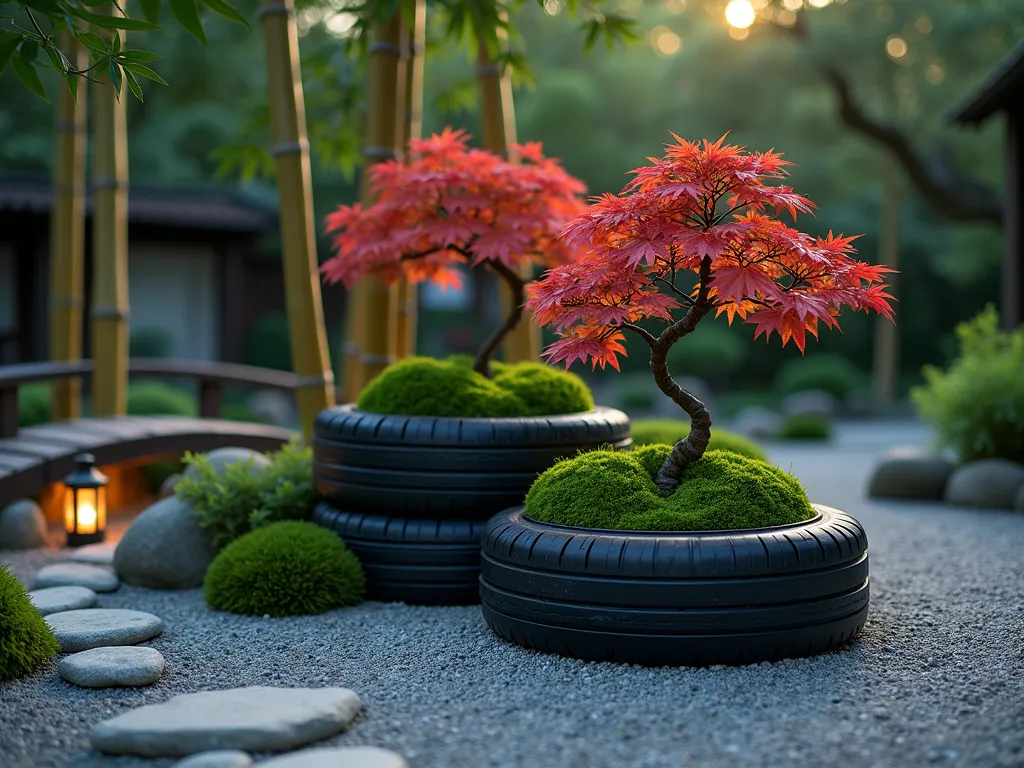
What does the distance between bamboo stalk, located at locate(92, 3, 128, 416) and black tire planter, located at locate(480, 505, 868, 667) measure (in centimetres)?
424

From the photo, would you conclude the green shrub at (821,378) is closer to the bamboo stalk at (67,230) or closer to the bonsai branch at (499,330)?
the bamboo stalk at (67,230)

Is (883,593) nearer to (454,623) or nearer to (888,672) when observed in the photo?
(888,672)

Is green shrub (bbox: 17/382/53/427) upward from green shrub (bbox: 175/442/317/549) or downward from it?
upward

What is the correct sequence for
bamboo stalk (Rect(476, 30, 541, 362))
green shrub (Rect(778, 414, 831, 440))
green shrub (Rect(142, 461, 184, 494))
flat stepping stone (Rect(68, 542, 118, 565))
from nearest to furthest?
1. flat stepping stone (Rect(68, 542, 118, 565))
2. bamboo stalk (Rect(476, 30, 541, 362))
3. green shrub (Rect(142, 461, 184, 494))
4. green shrub (Rect(778, 414, 831, 440))

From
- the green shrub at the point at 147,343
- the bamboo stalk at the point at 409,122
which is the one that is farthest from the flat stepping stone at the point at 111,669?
the green shrub at the point at 147,343

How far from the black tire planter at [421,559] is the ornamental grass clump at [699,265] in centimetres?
100

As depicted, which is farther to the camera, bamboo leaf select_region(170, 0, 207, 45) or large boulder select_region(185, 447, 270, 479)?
large boulder select_region(185, 447, 270, 479)

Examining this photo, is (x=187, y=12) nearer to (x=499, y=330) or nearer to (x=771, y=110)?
(x=499, y=330)

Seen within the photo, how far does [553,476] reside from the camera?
3.87 metres

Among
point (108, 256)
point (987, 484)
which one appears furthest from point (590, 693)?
point (987, 484)

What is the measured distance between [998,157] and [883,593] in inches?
532

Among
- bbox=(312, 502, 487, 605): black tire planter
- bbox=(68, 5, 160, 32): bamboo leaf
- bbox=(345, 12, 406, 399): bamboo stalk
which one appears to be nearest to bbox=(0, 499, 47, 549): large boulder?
bbox=(345, 12, 406, 399): bamboo stalk

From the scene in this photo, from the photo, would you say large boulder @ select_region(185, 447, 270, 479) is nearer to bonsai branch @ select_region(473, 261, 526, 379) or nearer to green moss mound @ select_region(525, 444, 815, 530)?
bonsai branch @ select_region(473, 261, 526, 379)

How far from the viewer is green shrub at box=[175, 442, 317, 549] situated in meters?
4.79
